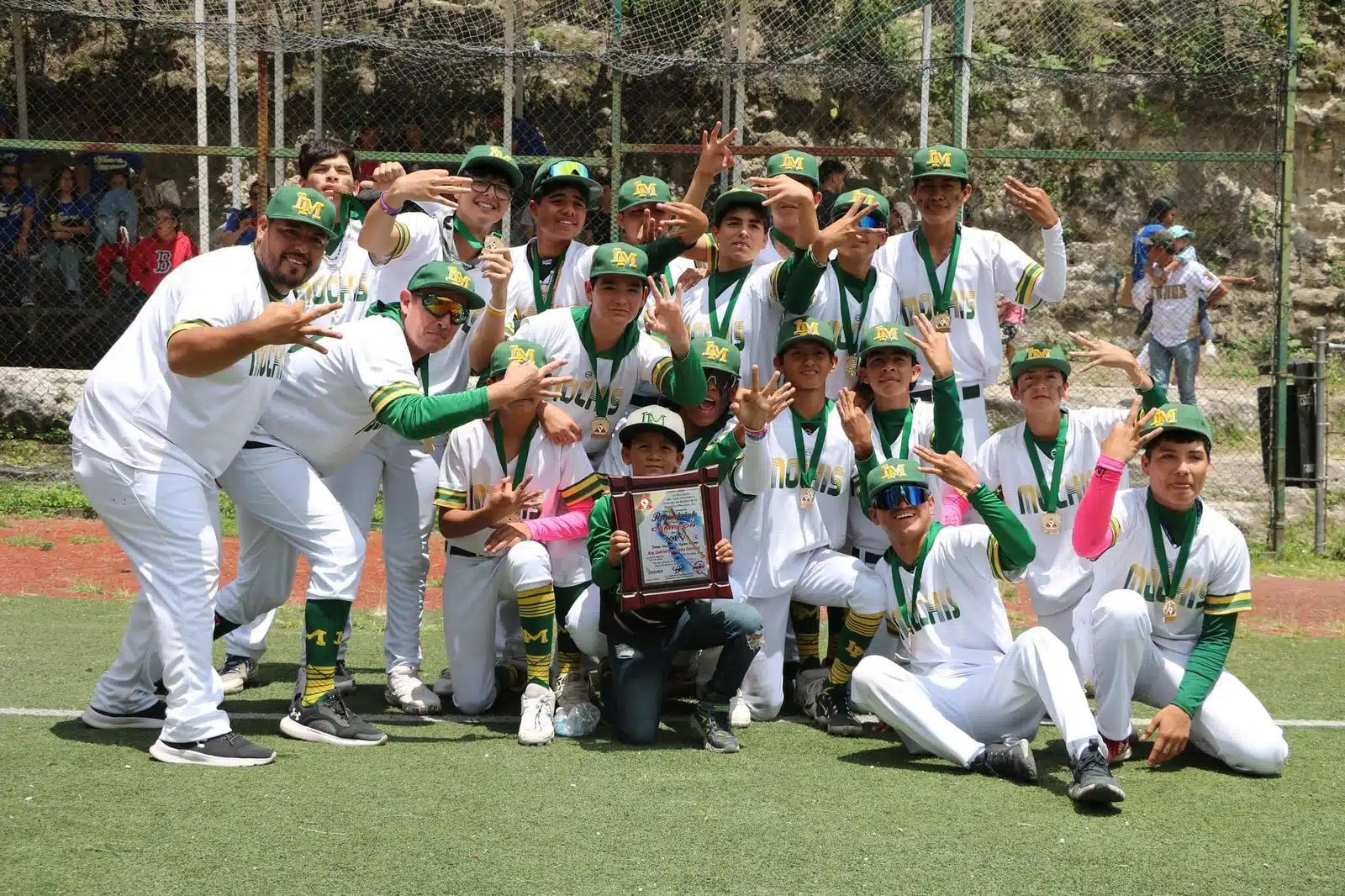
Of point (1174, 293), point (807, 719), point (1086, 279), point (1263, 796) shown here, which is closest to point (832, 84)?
point (1174, 293)

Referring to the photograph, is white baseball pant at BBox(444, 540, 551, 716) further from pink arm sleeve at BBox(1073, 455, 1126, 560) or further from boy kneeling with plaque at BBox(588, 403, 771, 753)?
pink arm sleeve at BBox(1073, 455, 1126, 560)

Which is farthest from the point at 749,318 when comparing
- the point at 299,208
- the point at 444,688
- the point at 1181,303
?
the point at 1181,303

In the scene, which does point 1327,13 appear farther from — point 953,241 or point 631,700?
point 631,700

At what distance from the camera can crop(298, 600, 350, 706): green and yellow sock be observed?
5.49 meters

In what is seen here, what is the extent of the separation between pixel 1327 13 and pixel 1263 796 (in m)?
13.6

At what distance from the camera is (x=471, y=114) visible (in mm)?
13969

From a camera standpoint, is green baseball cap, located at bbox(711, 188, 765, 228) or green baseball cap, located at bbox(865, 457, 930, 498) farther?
green baseball cap, located at bbox(711, 188, 765, 228)

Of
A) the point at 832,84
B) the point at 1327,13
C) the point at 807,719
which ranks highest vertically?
the point at 1327,13

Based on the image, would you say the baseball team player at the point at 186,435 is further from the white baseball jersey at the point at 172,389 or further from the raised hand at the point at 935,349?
the raised hand at the point at 935,349

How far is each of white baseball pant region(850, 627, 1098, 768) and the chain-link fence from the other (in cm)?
631

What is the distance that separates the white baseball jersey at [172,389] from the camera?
5.05m

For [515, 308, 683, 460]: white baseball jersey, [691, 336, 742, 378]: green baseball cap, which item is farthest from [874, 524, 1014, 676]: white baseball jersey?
[515, 308, 683, 460]: white baseball jersey

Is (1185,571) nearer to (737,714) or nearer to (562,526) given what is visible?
(737,714)

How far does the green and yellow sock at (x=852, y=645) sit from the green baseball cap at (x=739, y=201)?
2.01 m
